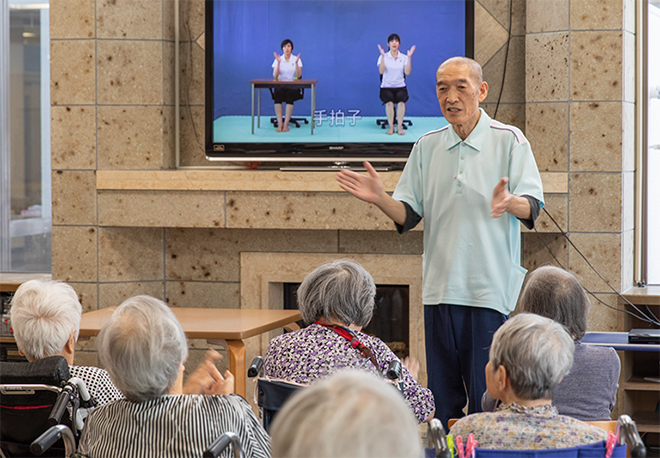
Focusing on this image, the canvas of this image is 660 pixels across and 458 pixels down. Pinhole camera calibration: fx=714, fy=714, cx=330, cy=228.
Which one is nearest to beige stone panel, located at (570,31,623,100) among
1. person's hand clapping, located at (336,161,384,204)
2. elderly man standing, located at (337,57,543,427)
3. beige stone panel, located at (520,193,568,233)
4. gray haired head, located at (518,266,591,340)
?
beige stone panel, located at (520,193,568,233)

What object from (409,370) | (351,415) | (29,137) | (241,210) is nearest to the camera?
(351,415)

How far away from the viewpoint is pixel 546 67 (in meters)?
3.50

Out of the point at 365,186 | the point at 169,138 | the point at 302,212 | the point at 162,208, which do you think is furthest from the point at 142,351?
the point at 169,138

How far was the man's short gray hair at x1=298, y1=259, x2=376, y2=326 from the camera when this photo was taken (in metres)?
2.07

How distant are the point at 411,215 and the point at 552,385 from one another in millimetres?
1067

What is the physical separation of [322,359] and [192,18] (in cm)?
267

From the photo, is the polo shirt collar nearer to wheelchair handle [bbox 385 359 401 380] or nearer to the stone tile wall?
wheelchair handle [bbox 385 359 401 380]

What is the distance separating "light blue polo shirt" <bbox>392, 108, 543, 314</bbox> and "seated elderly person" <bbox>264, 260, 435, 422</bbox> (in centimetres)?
36

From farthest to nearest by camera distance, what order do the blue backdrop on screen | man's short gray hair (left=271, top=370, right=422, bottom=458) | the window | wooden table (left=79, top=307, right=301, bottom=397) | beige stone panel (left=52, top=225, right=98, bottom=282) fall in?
the window < beige stone panel (left=52, top=225, right=98, bottom=282) < the blue backdrop on screen < wooden table (left=79, top=307, right=301, bottom=397) < man's short gray hair (left=271, top=370, right=422, bottom=458)

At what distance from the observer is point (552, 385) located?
150 centimetres

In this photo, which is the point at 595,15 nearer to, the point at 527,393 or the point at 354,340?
the point at 354,340

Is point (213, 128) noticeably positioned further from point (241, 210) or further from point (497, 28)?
point (497, 28)

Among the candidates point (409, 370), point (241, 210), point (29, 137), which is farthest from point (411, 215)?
point (29, 137)

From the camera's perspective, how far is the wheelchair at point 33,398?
195 centimetres
